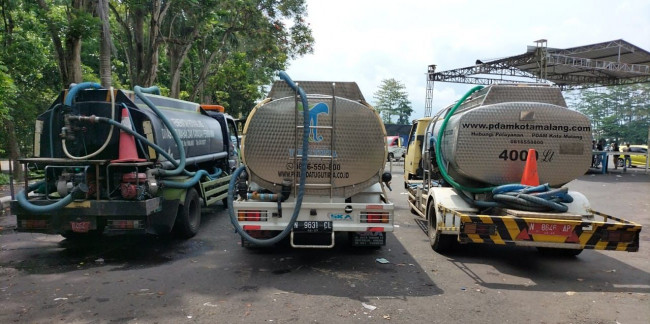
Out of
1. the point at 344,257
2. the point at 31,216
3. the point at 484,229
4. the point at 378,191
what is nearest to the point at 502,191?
the point at 484,229

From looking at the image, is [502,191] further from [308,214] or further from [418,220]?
[418,220]

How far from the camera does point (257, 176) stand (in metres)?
5.71

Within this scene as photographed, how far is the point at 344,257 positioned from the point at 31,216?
4.45 meters

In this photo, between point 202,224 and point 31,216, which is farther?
point 202,224

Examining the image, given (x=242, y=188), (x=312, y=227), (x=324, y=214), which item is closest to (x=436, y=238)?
(x=324, y=214)

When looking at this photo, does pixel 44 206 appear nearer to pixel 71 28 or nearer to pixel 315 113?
pixel 315 113

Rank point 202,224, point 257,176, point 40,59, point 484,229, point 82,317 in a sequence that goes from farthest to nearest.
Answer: point 40,59
point 202,224
point 257,176
point 484,229
point 82,317

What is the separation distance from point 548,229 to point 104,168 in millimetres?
6090

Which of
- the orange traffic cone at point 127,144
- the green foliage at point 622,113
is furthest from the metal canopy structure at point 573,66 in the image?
the green foliage at point 622,113

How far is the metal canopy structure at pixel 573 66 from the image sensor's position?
2178 centimetres

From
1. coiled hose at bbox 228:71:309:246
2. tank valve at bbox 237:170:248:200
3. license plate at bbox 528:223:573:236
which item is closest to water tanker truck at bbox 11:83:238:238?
tank valve at bbox 237:170:248:200

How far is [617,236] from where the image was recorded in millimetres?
5223

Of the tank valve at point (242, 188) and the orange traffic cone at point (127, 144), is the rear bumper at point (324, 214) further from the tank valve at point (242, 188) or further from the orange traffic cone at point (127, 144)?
the orange traffic cone at point (127, 144)

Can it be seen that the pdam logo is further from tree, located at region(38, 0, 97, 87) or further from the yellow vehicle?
tree, located at region(38, 0, 97, 87)
